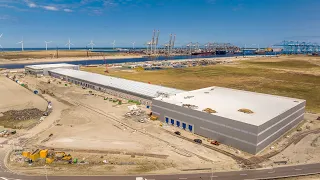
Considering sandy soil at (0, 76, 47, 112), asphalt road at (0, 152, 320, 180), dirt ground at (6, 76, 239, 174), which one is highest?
Result: sandy soil at (0, 76, 47, 112)

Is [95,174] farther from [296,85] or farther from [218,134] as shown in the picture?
[296,85]

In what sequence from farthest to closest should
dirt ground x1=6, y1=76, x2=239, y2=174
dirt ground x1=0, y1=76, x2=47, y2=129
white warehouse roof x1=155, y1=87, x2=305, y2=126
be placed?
1. dirt ground x1=0, y1=76, x2=47, y2=129
2. white warehouse roof x1=155, y1=87, x2=305, y2=126
3. dirt ground x1=6, y1=76, x2=239, y2=174

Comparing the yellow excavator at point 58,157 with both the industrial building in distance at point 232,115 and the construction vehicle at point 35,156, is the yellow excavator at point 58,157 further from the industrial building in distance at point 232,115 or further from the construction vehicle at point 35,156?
the industrial building in distance at point 232,115

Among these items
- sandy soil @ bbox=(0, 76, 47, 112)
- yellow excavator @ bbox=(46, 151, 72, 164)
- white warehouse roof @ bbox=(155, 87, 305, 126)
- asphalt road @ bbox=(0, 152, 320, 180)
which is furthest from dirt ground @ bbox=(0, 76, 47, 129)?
white warehouse roof @ bbox=(155, 87, 305, 126)

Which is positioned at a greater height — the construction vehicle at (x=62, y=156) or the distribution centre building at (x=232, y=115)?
the distribution centre building at (x=232, y=115)

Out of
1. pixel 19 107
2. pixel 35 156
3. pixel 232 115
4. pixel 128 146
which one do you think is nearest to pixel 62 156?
pixel 35 156

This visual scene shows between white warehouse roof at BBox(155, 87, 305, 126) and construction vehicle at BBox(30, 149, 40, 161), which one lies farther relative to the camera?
white warehouse roof at BBox(155, 87, 305, 126)

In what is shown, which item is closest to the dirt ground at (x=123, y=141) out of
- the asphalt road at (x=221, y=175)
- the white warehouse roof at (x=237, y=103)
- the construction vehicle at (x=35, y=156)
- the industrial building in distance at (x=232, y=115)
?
the asphalt road at (x=221, y=175)

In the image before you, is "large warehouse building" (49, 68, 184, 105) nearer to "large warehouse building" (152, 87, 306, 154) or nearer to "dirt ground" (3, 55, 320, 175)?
"dirt ground" (3, 55, 320, 175)
